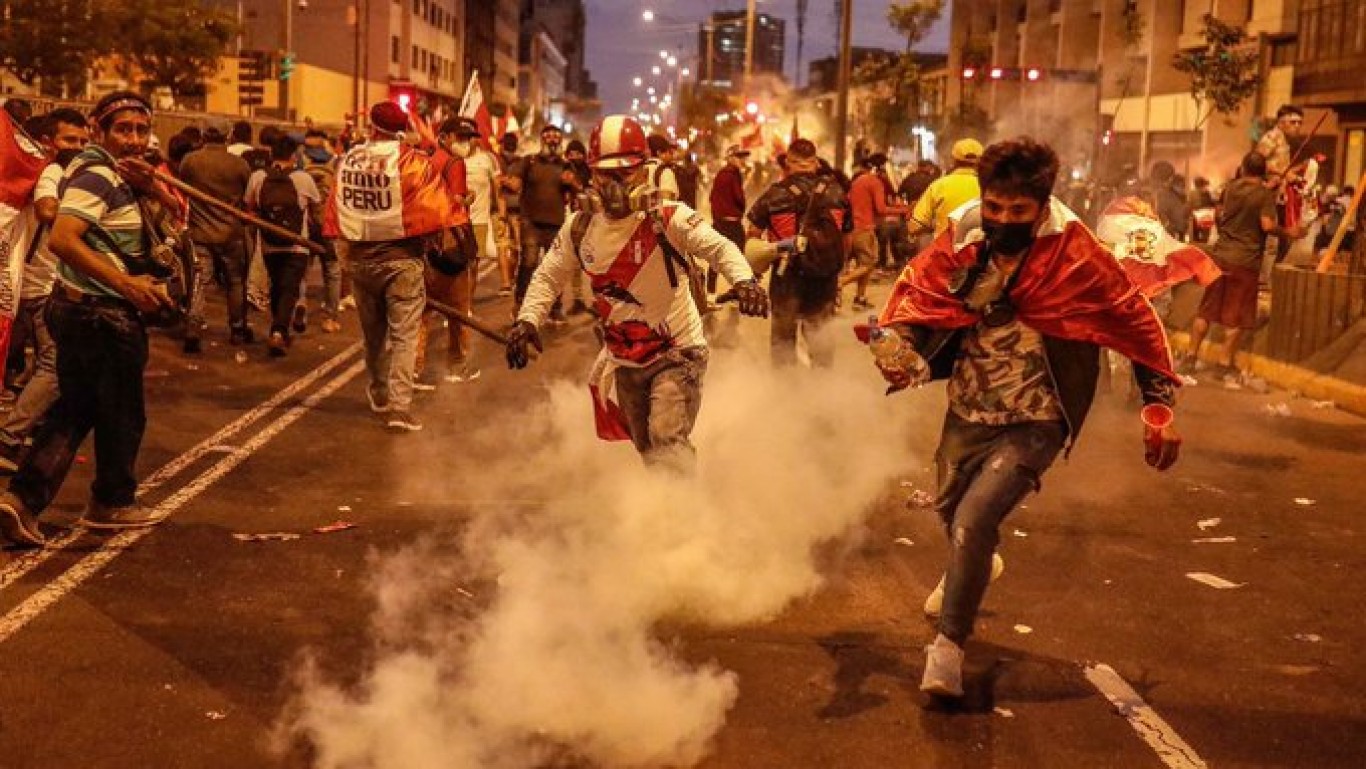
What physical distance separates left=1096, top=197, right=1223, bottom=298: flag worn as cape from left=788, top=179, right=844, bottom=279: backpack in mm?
1939

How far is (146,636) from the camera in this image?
17.9 ft

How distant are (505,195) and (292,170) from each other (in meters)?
4.11

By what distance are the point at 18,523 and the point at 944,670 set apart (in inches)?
157

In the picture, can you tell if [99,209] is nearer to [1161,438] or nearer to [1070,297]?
[1070,297]

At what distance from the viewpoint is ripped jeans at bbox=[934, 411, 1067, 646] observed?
194 inches

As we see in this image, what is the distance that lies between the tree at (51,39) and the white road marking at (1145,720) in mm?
35326

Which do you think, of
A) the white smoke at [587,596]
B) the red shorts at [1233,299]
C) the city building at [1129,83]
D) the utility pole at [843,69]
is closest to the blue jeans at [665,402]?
the white smoke at [587,596]

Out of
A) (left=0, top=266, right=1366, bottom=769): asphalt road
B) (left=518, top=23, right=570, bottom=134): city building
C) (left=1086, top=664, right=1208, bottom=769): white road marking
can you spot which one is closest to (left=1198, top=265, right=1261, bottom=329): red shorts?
(left=0, top=266, right=1366, bottom=769): asphalt road

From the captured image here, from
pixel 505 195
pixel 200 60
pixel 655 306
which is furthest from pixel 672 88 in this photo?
pixel 655 306

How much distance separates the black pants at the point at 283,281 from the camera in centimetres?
1279

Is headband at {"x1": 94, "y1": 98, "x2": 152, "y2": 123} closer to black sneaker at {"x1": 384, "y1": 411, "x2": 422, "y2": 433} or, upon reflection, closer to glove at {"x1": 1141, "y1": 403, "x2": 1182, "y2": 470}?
black sneaker at {"x1": 384, "y1": 411, "x2": 422, "y2": 433}

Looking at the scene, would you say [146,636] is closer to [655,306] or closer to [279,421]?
[655,306]

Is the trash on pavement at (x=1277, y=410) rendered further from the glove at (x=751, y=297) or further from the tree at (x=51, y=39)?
the tree at (x=51, y=39)

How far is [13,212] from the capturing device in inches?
256
